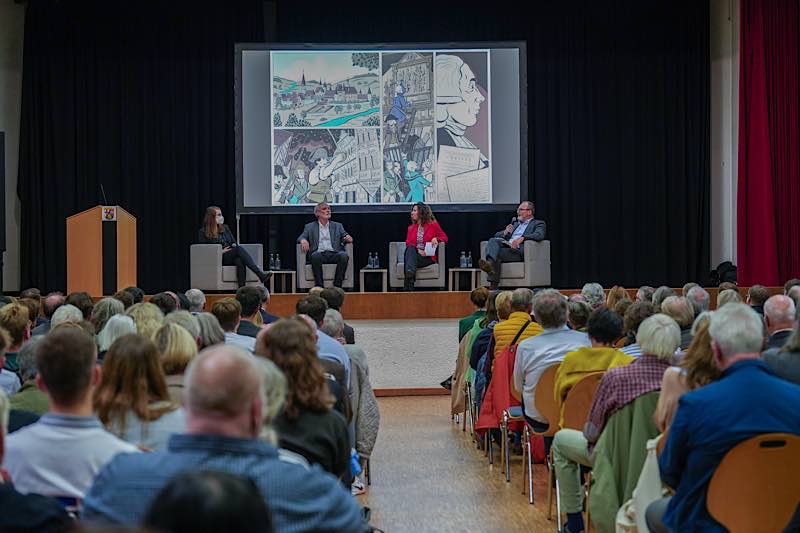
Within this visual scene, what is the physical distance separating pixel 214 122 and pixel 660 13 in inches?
217

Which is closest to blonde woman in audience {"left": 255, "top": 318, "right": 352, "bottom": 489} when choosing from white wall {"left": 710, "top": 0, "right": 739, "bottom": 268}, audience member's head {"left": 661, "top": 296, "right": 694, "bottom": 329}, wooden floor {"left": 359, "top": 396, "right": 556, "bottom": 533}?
wooden floor {"left": 359, "top": 396, "right": 556, "bottom": 533}

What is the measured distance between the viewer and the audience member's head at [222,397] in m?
1.87

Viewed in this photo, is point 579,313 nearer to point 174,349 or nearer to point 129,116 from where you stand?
point 174,349

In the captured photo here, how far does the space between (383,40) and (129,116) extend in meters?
3.15

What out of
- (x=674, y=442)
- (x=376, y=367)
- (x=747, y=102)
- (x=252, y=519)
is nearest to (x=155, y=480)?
(x=252, y=519)

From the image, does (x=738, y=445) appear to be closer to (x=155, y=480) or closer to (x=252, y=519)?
(x=155, y=480)

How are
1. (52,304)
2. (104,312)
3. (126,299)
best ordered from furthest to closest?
1. (52,304)
2. (126,299)
3. (104,312)

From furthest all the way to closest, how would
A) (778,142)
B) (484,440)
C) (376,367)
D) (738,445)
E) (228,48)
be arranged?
(228,48) → (778,142) → (376,367) → (484,440) → (738,445)

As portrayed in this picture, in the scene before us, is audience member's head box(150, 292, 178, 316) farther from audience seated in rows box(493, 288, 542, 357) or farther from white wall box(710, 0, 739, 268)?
white wall box(710, 0, 739, 268)

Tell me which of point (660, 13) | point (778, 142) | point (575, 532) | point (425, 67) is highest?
point (660, 13)

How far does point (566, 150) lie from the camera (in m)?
13.0

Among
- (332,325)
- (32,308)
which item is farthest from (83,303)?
(332,325)

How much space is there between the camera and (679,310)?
4988 mm

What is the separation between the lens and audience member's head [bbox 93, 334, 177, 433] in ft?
9.07
